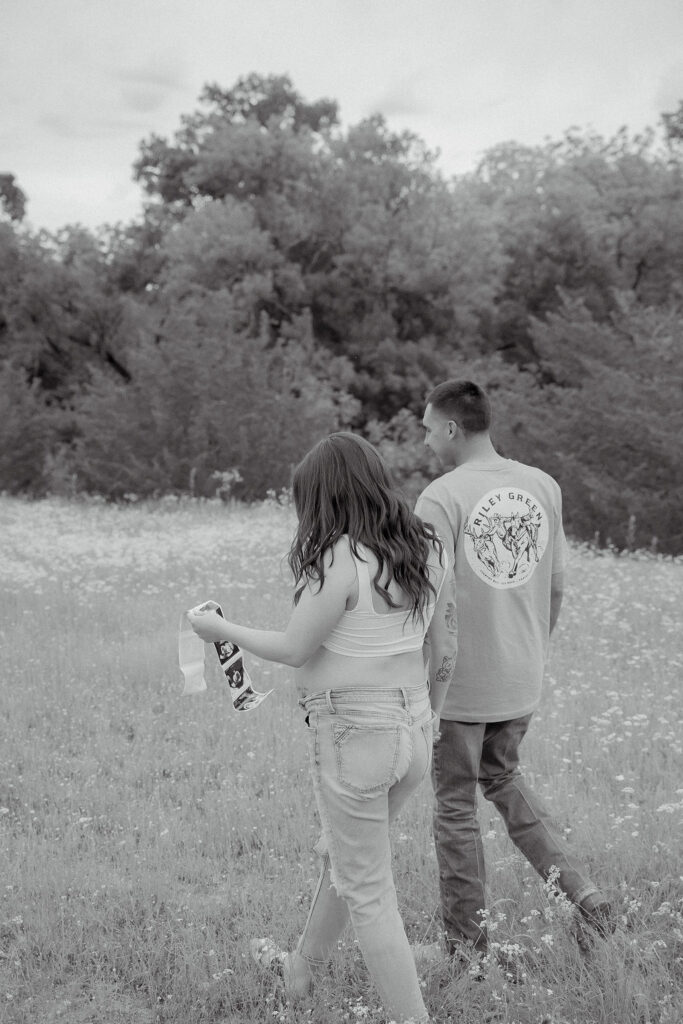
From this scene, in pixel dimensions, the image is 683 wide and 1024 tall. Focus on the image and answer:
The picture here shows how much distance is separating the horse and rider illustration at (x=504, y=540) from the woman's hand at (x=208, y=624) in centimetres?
98

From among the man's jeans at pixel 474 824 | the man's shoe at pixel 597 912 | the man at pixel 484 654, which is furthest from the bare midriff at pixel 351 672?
the man's shoe at pixel 597 912

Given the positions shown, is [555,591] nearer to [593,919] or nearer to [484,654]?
[484,654]

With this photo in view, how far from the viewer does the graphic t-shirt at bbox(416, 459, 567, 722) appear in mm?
3316

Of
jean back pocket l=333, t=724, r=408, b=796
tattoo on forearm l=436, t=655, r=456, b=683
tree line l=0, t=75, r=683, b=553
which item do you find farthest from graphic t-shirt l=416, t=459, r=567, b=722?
tree line l=0, t=75, r=683, b=553

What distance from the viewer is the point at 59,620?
27.6 ft

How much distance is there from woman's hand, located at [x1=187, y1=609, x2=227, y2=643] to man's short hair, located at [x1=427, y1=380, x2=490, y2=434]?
1142 millimetres

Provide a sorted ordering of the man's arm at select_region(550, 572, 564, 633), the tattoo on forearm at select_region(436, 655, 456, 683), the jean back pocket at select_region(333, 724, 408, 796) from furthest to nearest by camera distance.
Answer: the man's arm at select_region(550, 572, 564, 633)
the tattoo on forearm at select_region(436, 655, 456, 683)
the jean back pocket at select_region(333, 724, 408, 796)

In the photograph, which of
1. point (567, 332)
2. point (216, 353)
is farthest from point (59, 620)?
point (216, 353)

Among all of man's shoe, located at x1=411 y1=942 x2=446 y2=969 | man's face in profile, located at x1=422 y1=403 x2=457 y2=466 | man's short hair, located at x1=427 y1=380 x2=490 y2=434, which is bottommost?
man's shoe, located at x1=411 y1=942 x2=446 y2=969

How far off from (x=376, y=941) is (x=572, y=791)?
85.7 inches

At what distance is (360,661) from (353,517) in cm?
40

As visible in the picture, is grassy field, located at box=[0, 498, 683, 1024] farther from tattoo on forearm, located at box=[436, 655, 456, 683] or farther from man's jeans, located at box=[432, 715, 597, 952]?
tattoo on forearm, located at box=[436, 655, 456, 683]

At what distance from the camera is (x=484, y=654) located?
334 centimetres

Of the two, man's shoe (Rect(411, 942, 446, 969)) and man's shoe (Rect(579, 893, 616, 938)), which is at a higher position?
man's shoe (Rect(579, 893, 616, 938))
